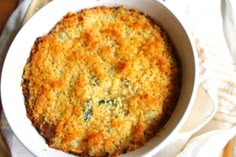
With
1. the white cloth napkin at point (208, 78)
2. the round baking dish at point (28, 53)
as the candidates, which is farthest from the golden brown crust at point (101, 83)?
the white cloth napkin at point (208, 78)

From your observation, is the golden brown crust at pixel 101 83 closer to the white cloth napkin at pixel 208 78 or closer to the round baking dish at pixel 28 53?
the round baking dish at pixel 28 53

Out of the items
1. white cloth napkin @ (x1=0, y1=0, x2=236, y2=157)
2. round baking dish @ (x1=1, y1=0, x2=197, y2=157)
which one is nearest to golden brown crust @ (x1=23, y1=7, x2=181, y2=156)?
round baking dish @ (x1=1, y1=0, x2=197, y2=157)

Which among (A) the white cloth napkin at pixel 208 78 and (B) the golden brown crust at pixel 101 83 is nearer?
(B) the golden brown crust at pixel 101 83

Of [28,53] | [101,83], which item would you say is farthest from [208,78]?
[28,53]

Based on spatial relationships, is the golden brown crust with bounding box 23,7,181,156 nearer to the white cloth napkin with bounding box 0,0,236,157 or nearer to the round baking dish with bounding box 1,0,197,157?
the round baking dish with bounding box 1,0,197,157

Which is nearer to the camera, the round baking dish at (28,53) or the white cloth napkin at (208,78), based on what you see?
the round baking dish at (28,53)

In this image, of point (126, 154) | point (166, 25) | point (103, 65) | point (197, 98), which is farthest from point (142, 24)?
point (126, 154)
